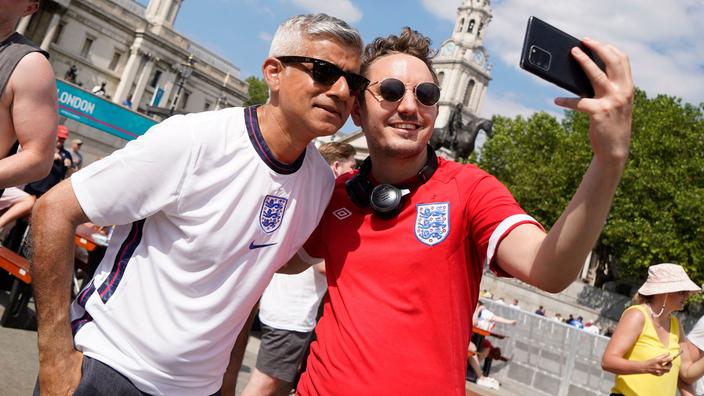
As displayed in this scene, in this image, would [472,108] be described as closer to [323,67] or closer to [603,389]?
[603,389]

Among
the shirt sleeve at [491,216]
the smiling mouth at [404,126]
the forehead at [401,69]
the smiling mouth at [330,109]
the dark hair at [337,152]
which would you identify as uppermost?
the dark hair at [337,152]

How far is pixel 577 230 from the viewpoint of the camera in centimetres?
166

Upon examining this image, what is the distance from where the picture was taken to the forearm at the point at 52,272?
6.34 feet

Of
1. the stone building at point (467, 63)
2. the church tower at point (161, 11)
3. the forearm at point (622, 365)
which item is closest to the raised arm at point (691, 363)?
the forearm at point (622, 365)

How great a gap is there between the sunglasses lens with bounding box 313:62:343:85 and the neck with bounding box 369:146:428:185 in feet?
1.24

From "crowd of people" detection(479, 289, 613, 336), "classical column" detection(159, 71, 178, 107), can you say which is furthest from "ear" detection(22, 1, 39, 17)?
"classical column" detection(159, 71, 178, 107)

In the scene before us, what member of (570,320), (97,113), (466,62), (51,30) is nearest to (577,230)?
(97,113)

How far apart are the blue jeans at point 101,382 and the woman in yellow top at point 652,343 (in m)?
3.24

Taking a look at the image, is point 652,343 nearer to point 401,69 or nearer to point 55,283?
point 401,69

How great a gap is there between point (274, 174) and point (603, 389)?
11205 mm

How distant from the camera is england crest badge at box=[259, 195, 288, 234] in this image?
219 centimetres

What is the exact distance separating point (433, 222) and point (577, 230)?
26.2 inches

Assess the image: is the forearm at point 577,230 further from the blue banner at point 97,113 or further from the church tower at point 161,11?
the church tower at point 161,11

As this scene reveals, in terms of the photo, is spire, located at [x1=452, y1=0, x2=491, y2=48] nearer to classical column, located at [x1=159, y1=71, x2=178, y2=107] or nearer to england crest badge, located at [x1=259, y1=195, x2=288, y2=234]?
classical column, located at [x1=159, y1=71, x2=178, y2=107]
